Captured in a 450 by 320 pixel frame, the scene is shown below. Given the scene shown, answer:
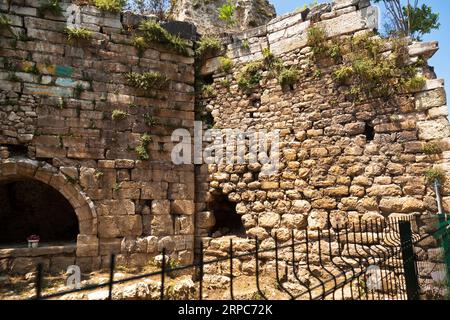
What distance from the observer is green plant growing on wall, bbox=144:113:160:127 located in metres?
7.18

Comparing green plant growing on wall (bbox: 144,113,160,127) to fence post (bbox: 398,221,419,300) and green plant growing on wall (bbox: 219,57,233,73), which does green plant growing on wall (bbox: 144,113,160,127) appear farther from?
fence post (bbox: 398,221,419,300)

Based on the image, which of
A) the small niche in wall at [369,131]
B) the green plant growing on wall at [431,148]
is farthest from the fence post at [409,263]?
the small niche in wall at [369,131]

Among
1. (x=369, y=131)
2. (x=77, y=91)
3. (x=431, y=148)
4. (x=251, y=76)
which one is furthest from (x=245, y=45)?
(x=431, y=148)

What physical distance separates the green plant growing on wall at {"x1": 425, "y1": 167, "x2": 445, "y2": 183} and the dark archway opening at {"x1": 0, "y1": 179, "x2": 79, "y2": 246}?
8169mm

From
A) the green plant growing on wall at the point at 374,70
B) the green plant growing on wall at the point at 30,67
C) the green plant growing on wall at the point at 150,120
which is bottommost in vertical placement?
the green plant growing on wall at the point at 150,120

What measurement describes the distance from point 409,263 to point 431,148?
7.58 feet

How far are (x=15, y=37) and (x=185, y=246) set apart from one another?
5445mm

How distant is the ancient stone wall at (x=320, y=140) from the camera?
18.3 feet

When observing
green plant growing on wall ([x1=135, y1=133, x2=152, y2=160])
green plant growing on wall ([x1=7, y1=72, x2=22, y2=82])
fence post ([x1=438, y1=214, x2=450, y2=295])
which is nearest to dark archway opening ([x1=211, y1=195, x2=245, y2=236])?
green plant growing on wall ([x1=135, y1=133, x2=152, y2=160])

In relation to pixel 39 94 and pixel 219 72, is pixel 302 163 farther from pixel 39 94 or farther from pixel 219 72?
pixel 39 94

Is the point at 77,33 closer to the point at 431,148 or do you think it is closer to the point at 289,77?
the point at 289,77

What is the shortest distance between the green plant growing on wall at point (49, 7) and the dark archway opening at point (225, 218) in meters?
5.22

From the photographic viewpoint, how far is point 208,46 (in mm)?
7902

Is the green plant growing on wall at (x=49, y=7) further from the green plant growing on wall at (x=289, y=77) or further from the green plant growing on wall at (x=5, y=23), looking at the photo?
the green plant growing on wall at (x=289, y=77)
